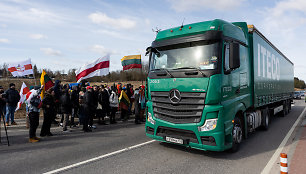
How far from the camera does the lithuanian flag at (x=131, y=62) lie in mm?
14789

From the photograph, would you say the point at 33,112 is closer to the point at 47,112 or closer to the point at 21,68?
the point at 47,112

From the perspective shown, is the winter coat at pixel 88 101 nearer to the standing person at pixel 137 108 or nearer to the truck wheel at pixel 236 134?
the standing person at pixel 137 108

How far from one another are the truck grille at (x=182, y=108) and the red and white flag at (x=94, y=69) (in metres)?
7.30

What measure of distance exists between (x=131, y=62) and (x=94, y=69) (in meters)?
3.52

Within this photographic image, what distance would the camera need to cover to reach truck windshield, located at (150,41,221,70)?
4.86 meters

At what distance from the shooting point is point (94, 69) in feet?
39.1

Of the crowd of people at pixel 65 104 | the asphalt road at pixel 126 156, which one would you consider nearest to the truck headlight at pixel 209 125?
the asphalt road at pixel 126 156

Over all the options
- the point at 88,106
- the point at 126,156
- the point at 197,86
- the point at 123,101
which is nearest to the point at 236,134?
the point at 197,86

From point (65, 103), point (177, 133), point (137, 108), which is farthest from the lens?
point (137, 108)

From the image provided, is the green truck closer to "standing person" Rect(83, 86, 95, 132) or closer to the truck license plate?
the truck license plate

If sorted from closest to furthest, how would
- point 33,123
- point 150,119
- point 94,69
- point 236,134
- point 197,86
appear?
point 197,86
point 236,134
point 150,119
point 33,123
point 94,69

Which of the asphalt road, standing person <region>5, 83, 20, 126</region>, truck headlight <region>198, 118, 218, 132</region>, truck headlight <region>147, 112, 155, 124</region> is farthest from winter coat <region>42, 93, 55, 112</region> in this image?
truck headlight <region>198, 118, 218, 132</region>

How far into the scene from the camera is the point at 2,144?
254 inches

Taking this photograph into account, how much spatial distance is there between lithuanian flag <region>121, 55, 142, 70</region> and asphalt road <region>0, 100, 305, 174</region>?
831cm
